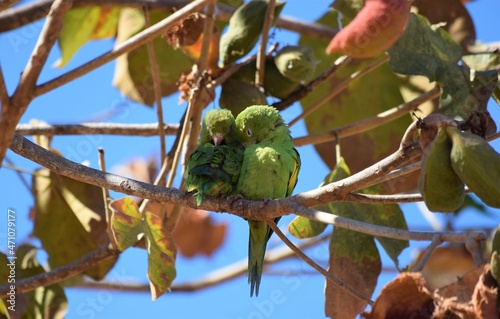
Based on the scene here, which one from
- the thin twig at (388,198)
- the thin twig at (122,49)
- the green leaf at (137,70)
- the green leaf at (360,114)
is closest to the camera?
the thin twig at (388,198)

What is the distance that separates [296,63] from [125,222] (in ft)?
3.03

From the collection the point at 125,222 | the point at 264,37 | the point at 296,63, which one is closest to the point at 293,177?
the point at 296,63

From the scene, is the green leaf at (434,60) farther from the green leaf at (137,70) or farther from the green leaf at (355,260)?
the green leaf at (137,70)

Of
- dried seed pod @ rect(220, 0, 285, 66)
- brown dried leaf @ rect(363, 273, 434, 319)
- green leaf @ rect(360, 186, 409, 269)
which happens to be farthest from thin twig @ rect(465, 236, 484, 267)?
dried seed pod @ rect(220, 0, 285, 66)

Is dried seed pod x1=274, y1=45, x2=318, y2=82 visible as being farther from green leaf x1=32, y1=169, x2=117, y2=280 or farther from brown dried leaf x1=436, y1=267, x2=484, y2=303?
brown dried leaf x1=436, y1=267, x2=484, y2=303

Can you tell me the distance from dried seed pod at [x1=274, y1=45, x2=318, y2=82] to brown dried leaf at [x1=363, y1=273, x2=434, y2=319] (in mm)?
1352

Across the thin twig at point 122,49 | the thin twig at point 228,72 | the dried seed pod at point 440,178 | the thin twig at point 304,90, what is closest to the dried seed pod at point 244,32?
the thin twig at point 228,72

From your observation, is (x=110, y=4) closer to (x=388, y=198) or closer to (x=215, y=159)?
(x=215, y=159)

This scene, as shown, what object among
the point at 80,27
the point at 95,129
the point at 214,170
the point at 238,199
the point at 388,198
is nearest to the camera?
the point at 388,198

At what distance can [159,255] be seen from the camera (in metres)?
2.71

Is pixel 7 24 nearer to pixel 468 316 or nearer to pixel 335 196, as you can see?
pixel 335 196

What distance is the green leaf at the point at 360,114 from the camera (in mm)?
3727

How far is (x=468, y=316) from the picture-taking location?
5.68 feet

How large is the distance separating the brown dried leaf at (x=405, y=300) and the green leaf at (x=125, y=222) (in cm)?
113
